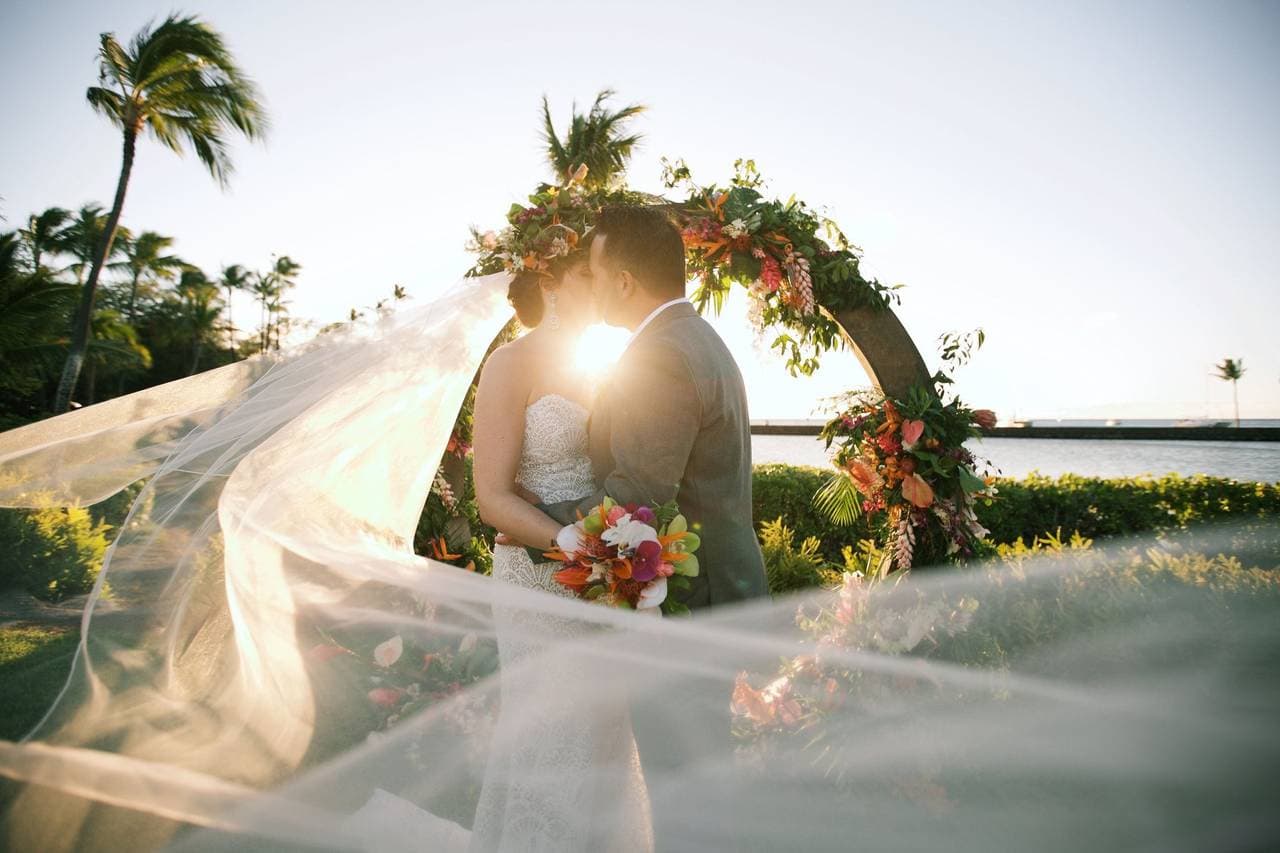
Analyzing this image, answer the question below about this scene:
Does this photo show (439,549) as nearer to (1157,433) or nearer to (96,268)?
(96,268)

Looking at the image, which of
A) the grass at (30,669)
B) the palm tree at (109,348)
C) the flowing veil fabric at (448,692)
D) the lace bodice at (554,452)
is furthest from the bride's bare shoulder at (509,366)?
the palm tree at (109,348)

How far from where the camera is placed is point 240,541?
8.54 feet

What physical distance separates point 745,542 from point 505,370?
4.25ft

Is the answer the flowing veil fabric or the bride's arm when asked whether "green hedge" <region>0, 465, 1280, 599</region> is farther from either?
the bride's arm

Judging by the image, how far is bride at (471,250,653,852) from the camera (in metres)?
2.55

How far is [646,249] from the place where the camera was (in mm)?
2764

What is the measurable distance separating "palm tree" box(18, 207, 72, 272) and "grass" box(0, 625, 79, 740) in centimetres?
3418

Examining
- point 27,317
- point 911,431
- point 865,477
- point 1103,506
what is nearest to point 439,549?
point 865,477

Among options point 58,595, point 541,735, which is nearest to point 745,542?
point 541,735

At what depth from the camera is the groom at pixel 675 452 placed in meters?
2.51

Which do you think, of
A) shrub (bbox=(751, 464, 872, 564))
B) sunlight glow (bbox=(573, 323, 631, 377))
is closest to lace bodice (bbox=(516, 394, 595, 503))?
sunlight glow (bbox=(573, 323, 631, 377))

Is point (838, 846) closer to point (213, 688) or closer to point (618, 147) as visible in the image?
point (213, 688)

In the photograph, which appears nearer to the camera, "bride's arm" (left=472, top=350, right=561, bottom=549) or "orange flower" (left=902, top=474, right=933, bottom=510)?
"bride's arm" (left=472, top=350, right=561, bottom=549)

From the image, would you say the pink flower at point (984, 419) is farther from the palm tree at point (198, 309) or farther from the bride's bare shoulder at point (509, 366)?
the palm tree at point (198, 309)
